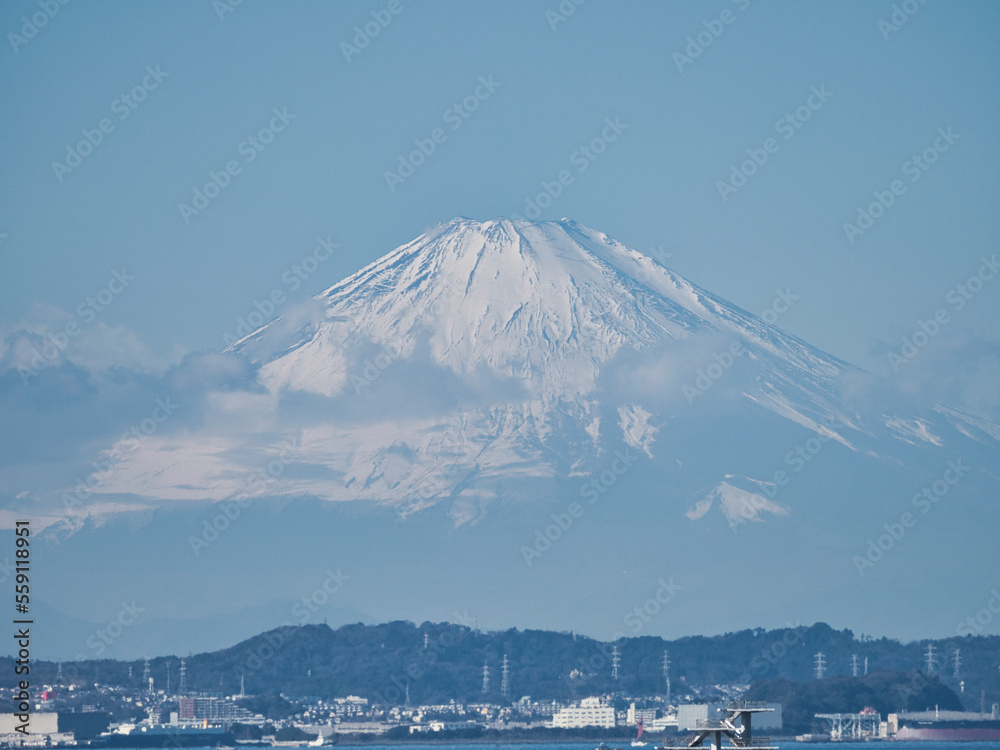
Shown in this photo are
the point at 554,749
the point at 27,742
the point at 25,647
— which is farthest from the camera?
the point at 554,749

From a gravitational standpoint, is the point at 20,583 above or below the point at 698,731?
above

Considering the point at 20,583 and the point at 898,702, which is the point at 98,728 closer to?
the point at 898,702

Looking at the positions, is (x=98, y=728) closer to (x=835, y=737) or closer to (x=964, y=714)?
(x=835, y=737)

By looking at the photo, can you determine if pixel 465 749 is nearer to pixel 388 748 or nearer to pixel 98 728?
pixel 388 748

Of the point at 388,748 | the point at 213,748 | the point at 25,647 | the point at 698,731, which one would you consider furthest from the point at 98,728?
the point at 698,731

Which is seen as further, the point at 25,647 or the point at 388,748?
the point at 388,748

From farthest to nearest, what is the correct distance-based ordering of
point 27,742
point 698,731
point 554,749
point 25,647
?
point 554,749
point 27,742
point 25,647
point 698,731

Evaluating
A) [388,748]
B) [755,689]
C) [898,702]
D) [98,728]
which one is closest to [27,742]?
[98,728]

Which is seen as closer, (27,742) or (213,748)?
(27,742)

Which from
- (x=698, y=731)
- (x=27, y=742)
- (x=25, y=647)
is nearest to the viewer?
(x=698, y=731)
